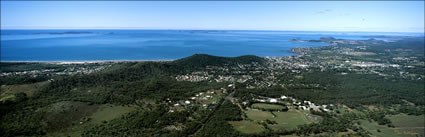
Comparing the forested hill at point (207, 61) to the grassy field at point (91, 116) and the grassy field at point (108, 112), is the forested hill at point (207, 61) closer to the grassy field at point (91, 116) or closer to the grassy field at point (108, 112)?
the grassy field at point (108, 112)

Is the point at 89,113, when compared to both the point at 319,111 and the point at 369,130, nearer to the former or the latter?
the point at 319,111

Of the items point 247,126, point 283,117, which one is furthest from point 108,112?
point 283,117

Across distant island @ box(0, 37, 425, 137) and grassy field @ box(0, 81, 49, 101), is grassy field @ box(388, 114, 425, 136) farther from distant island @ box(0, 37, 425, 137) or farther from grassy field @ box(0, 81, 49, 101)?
grassy field @ box(0, 81, 49, 101)

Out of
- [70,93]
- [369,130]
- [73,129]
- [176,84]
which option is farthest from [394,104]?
[70,93]

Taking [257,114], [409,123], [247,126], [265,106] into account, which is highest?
[265,106]

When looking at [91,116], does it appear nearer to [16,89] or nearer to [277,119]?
[16,89]

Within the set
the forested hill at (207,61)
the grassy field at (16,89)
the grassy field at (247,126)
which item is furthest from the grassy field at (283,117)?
the grassy field at (16,89)
